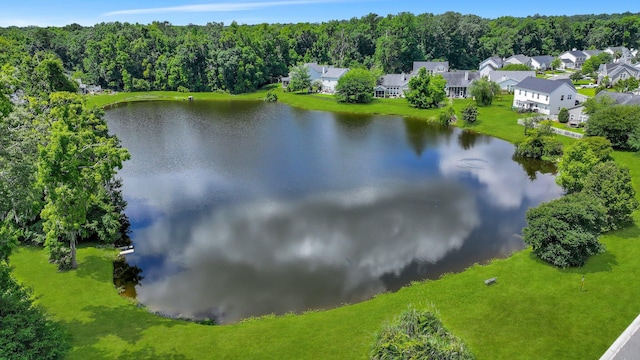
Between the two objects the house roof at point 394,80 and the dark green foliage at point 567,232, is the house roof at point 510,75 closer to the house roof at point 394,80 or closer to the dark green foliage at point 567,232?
the house roof at point 394,80

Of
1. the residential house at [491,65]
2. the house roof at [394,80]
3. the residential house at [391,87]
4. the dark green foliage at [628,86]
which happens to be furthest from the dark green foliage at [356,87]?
the dark green foliage at [628,86]

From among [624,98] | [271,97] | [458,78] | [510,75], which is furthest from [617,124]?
[271,97]

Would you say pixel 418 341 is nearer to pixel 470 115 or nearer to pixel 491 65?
pixel 470 115

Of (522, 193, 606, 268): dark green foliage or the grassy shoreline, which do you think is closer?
the grassy shoreline

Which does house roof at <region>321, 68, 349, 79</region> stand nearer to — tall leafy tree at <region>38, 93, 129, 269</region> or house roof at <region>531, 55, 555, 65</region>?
house roof at <region>531, 55, 555, 65</region>

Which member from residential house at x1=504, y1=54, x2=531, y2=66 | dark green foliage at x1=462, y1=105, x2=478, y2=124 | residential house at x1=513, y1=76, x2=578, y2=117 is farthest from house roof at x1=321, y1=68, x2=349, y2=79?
residential house at x1=504, y1=54, x2=531, y2=66

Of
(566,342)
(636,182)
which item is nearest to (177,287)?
(566,342)
